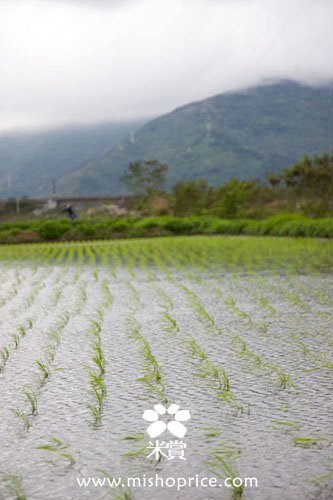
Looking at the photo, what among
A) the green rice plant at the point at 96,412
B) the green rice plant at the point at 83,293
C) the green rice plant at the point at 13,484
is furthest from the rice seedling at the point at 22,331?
the green rice plant at the point at 13,484

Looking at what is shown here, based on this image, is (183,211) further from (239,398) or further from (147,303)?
(239,398)

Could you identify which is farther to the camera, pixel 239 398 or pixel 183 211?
pixel 183 211

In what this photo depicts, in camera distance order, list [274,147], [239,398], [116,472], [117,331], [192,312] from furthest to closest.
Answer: [274,147]
[192,312]
[117,331]
[239,398]
[116,472]

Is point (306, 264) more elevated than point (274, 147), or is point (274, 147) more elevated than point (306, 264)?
point (274, 147)

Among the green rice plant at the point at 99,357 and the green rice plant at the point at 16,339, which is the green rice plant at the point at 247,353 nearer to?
the green rice plant at the point at 99,357

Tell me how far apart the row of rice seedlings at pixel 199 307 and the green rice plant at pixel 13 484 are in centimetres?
364

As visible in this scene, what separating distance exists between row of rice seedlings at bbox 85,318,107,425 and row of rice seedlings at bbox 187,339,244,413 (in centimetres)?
80

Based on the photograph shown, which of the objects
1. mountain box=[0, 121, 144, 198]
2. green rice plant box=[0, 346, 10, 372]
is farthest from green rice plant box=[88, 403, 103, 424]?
mountain box=[0, 121, 144, 198]

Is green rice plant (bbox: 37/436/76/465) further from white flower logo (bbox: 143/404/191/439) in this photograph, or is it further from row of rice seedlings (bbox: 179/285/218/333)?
row of rice seedlings (bbox: 179/285/218/333)

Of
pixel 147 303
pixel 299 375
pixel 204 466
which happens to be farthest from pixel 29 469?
pixel 147 303

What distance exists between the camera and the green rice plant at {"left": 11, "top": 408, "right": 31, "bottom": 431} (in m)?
3.90

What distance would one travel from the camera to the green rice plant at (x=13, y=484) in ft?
9.78

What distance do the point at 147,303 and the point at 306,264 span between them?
4907mm

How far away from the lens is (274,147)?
92625 millimetres
